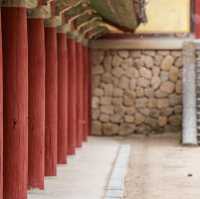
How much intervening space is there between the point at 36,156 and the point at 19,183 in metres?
1.43

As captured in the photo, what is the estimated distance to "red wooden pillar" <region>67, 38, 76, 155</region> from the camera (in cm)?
1458

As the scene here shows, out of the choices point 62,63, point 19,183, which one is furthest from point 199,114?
point 19,183

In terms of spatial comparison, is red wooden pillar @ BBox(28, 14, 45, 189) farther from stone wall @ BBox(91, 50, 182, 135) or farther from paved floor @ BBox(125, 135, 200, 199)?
stone wall @ BBox(91, 50, 182, 135)

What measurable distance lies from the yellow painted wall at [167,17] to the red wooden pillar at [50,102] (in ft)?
26.3

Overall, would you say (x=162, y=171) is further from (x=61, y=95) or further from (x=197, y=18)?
(x=197, y=18)

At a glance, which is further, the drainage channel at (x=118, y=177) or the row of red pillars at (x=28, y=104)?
the drainage channel at (x=118, y=177)

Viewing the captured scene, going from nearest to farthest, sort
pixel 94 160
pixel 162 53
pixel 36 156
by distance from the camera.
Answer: pixel 36 156 → pixel 94 160 → pixel 162 53

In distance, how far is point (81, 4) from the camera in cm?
1288

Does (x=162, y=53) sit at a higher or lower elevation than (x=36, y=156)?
higher

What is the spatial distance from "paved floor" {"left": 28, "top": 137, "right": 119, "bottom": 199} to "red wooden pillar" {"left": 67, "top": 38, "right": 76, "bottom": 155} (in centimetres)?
30

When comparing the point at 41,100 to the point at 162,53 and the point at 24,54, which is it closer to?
the point at 24,54

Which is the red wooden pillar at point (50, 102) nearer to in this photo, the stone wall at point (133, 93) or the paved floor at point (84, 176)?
the paved floor at point (84, 176)

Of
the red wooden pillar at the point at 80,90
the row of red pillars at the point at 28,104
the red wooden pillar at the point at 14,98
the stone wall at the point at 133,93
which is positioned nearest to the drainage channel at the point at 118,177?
the row of red pillars at the point at 28,104

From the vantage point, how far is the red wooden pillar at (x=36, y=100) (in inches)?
397
